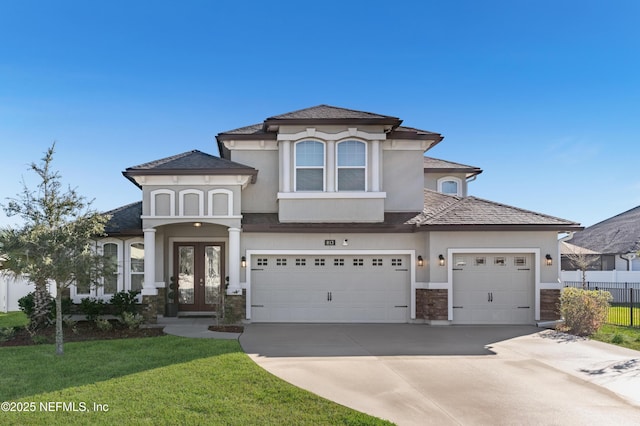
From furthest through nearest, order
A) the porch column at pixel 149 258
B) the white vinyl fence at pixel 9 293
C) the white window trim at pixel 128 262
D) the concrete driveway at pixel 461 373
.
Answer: the white vinyl fence at pixel 9 293
the white window trim at pixel 128 262
the porch column at pixel 149 258
the concrete driveway at pixel 461 373

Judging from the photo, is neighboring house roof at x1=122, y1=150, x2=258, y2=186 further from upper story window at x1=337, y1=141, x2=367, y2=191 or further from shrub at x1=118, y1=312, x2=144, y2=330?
shrub at x1=118, y1=312, x2=144, y2=330

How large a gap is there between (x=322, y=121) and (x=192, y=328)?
7495 millimetres

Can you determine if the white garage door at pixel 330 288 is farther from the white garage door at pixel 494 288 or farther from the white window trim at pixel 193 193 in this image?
the white window trim at pixel 193 193

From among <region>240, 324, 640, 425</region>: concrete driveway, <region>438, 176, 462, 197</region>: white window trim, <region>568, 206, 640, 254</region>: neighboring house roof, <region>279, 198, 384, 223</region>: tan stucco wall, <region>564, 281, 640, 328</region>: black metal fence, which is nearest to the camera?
<region>240, 324, 640, 425</region>: concrete driveway

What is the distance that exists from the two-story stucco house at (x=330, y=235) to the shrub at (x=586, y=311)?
1.02 meters

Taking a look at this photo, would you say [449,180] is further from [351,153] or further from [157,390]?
[157,390]

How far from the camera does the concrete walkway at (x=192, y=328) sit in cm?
1083

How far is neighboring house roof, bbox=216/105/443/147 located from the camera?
1369 cm

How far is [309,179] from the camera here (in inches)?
552

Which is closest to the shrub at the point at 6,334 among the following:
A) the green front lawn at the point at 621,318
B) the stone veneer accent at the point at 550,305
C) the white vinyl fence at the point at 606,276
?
the stone veneer accent at the point at 550,305

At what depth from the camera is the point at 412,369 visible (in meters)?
7.93

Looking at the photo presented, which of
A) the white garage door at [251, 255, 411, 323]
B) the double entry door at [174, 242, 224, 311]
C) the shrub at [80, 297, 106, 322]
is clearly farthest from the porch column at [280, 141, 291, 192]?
the shrub at [80, 297, 106, 322]

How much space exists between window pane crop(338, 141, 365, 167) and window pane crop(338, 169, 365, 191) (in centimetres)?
27

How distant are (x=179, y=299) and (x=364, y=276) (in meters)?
6.56
